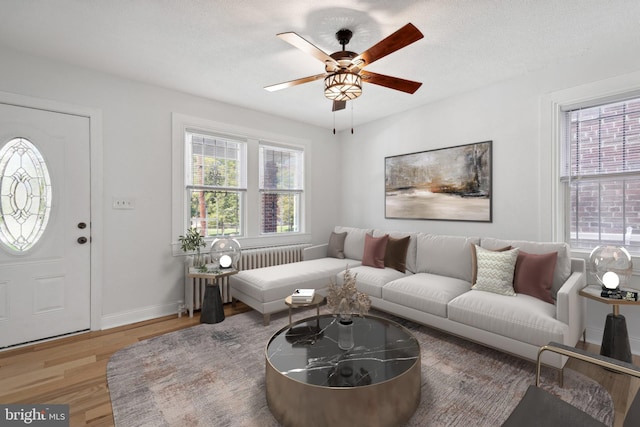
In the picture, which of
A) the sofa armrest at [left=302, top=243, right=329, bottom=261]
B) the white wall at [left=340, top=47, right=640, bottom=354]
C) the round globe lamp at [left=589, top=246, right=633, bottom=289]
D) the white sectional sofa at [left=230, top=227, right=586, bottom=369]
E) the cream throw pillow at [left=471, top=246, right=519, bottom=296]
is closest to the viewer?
the white sectional sofa at [left=230, top=227, right=586, bottom=369]

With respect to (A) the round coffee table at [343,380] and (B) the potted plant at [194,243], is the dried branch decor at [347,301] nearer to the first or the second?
(A) the round coffee table at [343,380]

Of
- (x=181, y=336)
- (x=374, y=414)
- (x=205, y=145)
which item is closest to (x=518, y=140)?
(x=374, y=414)

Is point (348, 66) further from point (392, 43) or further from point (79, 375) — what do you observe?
point (79, 375)

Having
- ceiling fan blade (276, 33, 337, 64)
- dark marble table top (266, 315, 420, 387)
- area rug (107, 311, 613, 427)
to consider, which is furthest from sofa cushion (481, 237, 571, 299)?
ceiling fan blade (276, 33, 337, 64)

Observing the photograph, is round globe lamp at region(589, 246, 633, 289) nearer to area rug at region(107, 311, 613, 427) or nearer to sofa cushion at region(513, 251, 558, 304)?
sofa cushion at region(513, 251, 558, 304)

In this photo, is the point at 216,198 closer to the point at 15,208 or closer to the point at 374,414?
the point at 15,208

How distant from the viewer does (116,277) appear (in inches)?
127

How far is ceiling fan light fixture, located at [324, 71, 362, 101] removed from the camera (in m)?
2.25

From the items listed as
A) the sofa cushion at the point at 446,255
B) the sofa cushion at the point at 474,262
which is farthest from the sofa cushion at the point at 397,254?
the sofa cushion at the point at 474,262

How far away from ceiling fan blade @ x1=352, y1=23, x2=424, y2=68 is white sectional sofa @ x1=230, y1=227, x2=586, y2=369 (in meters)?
1.75

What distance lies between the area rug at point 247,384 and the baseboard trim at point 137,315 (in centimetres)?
62

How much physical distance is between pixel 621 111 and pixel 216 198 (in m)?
4.50

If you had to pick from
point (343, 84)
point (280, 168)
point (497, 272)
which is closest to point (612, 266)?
point (497, 272)

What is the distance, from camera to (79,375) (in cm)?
227
